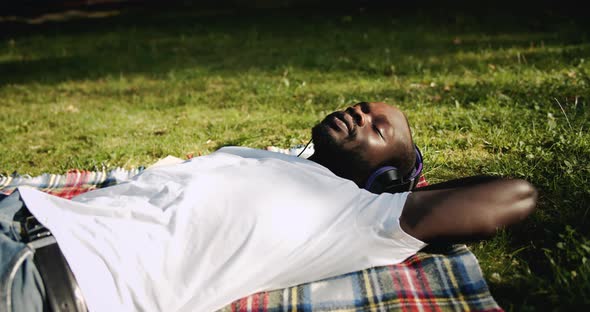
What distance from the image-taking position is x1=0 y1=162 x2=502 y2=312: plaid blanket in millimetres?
2182

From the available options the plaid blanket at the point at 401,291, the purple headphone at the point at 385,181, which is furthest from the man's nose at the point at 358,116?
the plaid blanket at the point at 401,291

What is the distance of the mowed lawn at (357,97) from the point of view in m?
2.65

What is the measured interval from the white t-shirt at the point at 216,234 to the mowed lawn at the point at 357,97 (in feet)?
2.45

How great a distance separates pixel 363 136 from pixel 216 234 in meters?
1.07

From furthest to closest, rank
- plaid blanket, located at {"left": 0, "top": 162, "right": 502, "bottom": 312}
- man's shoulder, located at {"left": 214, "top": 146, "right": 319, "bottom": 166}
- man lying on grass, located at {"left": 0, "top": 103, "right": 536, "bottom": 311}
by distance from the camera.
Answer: man's shoulder, located at {"left": 214, "top": 146, "right": 319, "bottom": 166} → plaid blanket, located at {"left": 0, "top": 162, "right": 502, "bottom": 312} → man lying on grass, located at {"left": 0, "top": 103, "right": 536, "bottom": 311}

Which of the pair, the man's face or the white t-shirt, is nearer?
the white t-shirt

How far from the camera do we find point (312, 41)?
8.70 metres

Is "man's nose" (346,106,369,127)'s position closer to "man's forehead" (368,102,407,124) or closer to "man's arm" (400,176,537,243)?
A: "man's forehead" (368,102,407,124)

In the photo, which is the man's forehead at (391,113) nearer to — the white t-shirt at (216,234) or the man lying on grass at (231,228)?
the man lying on grass at (231,228)

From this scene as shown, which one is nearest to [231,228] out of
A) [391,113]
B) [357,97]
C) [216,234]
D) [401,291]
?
[216,234]

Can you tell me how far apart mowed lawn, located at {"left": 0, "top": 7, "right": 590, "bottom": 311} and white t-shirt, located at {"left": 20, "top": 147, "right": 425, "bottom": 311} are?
0.75m

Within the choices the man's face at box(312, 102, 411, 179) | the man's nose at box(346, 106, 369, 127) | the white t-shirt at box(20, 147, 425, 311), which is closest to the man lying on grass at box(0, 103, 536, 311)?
the white t-shirt at box(20, 147, 425, 311)

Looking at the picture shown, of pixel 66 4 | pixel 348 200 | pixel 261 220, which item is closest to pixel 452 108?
pixel 348 200

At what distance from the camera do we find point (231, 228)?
2.07m
